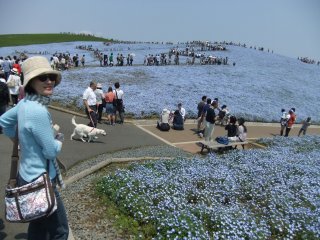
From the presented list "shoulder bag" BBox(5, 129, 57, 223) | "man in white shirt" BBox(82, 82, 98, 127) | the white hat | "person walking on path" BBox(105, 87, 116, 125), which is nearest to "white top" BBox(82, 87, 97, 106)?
"man in white shirt" BBox(82, 82, 98, 127)

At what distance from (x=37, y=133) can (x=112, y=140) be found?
11.5m

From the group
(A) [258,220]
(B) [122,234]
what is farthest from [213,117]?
(B) [122,234]

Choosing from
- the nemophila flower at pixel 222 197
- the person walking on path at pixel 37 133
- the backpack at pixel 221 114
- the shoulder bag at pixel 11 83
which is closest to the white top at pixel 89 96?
the shoulder bag at pixel 11 83

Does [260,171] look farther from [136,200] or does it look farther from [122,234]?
[122,234]

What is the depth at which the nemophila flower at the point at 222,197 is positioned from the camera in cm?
692

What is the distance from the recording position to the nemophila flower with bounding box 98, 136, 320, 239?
22.7 ft

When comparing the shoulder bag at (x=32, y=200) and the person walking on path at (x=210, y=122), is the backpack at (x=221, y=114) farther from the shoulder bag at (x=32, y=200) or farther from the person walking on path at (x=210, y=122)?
the shoulder bag at (x=32, y=200)

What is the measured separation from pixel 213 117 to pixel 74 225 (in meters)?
10.0

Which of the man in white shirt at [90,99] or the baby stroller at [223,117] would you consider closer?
the man in white shirt at [90,99]

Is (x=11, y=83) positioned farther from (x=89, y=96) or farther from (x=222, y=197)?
(x=222, y=197)

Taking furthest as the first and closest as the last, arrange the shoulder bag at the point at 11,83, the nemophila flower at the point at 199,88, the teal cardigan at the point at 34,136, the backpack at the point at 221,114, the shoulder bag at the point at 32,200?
the nemophila flower at the point at 199,88, the backpack at the point at 221,114, the shoulder bag at the point at 11,83, the shoulder bag at the point at 32,200, the teal cardigan at the point at 34,136

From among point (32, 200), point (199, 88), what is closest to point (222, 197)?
point (32, 200)

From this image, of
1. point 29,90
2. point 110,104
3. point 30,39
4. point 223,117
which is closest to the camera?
point 29,90

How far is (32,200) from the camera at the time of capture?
12.4ft
